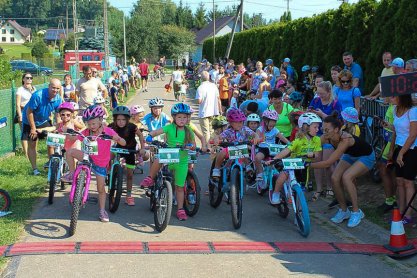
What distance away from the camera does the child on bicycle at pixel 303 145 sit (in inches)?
328

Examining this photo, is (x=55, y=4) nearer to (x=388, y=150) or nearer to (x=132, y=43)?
(x=132, y=43)

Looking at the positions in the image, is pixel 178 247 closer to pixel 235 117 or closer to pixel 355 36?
pixel 235 117

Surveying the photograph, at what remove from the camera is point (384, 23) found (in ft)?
44.7

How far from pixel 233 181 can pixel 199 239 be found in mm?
923

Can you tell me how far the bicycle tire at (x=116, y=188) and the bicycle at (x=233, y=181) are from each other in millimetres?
1484

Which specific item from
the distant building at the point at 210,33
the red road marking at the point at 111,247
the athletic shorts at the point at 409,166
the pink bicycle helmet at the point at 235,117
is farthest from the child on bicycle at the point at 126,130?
the distant building at the point at 210,33

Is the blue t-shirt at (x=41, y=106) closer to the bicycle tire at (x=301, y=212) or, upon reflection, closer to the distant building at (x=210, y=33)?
the bicycle tire at (x=301, y=212)

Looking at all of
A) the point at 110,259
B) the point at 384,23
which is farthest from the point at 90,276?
the point at 384,23

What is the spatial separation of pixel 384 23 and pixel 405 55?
1.39m

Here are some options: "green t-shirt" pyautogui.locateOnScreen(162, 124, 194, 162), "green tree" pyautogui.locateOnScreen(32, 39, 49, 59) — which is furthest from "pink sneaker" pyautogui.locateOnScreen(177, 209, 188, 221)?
"green tree" pyautogui.locateOnScreen(32, 39, 49, 59)

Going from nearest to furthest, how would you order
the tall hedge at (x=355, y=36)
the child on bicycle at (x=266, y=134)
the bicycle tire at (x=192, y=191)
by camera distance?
the bicycle tire at (x=192, y=191) → the child on bicycle at (x=266, y=134) → the tall hedge at (x=355, y=36)

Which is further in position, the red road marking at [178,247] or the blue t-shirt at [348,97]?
the blue t-shirt at [348,97]

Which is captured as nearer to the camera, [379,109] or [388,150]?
[388,150]

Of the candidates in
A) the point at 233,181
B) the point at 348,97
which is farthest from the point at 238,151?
the point at 348,97
